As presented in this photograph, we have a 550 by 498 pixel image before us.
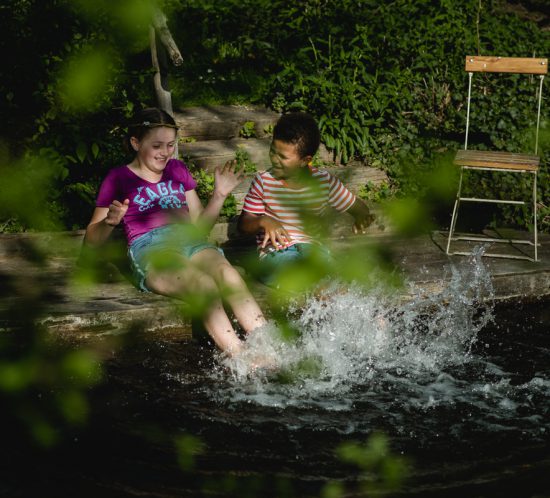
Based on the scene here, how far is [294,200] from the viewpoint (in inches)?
194

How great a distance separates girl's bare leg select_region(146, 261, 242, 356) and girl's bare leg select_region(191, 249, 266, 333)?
6 centimetres

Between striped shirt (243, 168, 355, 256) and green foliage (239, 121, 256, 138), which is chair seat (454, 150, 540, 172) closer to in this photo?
striped shirt (243, 168, 355, 256)

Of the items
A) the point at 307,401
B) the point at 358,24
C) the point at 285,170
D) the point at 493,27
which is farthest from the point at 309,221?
the point at 493,27

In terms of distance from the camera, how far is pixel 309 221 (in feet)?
16.5

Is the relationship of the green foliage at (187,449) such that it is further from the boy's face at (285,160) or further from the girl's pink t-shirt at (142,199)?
the boy's face at (285,160)

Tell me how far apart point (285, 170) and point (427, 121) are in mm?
3246

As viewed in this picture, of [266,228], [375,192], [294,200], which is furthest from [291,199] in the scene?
[375,192]

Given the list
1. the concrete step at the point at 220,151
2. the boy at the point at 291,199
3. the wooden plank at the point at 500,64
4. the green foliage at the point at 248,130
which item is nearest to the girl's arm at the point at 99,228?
the boy at the point at 291,199

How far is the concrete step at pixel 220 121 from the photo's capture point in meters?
7.27

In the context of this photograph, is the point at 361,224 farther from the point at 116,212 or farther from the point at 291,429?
the point at 291,429

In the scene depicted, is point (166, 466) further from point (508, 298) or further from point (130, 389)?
point (508, 298)

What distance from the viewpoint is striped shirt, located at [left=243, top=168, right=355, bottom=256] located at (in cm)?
489

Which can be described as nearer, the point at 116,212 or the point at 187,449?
the point at 187,449

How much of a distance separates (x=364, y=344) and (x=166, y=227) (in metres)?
1.29
